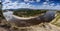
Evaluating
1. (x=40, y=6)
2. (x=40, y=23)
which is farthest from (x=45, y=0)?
(x=40, y=23)

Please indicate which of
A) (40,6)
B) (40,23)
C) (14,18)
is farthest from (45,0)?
(14,18)

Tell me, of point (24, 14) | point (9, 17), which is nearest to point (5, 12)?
point (9, 17)

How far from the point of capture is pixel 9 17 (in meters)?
1.12

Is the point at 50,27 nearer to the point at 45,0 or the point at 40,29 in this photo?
the point at 40,29

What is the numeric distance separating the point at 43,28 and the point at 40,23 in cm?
6

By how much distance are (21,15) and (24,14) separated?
0.10 ft

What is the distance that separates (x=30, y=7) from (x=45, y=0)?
0.16 m

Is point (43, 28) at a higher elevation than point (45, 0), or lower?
A: lower

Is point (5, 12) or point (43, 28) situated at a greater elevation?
point (5, 12)

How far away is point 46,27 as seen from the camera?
1089 mm

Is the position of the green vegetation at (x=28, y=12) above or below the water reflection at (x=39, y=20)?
above

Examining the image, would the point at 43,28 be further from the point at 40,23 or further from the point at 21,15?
the point at 21,15

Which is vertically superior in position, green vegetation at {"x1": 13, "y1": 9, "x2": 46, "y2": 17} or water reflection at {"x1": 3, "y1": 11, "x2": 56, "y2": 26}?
green vegetation at {"x1": 13, "y1": 9, "x2": 46, "y2": 17}

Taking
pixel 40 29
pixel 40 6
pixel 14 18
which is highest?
pixel 40 6
